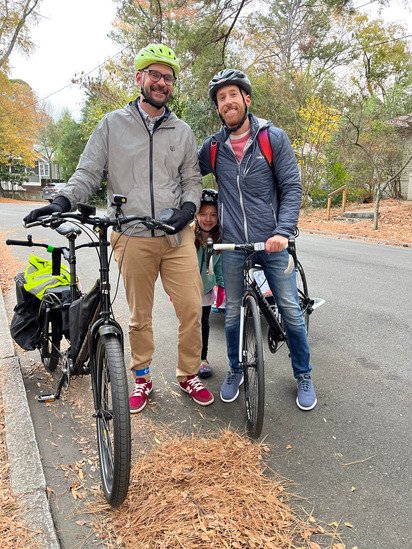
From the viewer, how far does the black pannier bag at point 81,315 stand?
2.60 metres

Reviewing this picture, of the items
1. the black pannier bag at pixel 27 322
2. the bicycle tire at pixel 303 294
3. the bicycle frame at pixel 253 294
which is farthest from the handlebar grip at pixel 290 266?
the black pannier bag at pixel 27 322

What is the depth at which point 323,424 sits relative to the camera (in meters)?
3.06

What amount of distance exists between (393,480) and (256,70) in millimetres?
24308

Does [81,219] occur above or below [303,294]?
above

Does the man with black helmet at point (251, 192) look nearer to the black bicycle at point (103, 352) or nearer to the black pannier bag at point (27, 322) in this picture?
the black bicycle at point (103, 352)

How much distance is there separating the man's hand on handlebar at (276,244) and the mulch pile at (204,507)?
4.10 feet

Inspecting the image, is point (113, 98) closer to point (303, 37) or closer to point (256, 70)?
point (256, 70)

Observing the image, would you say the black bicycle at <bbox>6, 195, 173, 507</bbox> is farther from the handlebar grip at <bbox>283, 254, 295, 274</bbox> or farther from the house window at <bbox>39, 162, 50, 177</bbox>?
the house window at <bbox>39, 162, 50, 177</bbox>

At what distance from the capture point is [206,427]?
2982 mm

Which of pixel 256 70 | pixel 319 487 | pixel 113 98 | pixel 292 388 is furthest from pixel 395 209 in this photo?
pixel 319 487

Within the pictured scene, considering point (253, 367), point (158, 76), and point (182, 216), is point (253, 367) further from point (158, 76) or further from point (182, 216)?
point (158, 76)

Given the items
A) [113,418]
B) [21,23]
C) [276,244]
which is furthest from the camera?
[21,23]

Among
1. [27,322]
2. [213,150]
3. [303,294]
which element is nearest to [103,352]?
[27,322]

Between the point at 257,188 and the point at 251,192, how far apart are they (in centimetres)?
5
